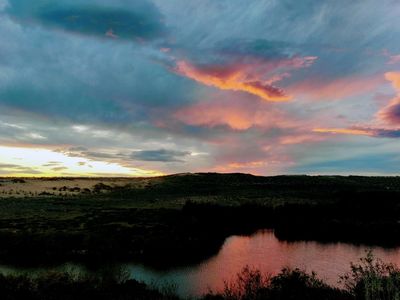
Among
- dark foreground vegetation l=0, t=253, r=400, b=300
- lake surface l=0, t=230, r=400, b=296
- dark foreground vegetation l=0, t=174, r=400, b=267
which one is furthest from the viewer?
dark foreground vegetation l=0, t=174, r=400, b=267

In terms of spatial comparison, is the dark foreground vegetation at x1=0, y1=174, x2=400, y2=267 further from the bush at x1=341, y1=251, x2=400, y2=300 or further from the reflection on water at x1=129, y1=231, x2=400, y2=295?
the bush at x1=341, y1=251, x2=400, y2=300

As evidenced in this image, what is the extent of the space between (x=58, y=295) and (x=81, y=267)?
27.0 m

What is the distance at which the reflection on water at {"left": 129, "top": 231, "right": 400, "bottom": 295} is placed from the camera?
46.4m

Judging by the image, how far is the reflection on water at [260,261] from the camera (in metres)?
46.4

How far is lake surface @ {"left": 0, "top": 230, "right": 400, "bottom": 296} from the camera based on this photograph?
46094 mm

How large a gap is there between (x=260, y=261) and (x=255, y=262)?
56.1 inches

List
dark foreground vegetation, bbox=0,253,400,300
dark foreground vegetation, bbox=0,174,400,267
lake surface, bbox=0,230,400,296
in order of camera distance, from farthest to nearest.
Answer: dark foreground vegetation, bbox=0,174,400,267, lake surface, bbox=0,230,400,296, dark foreground vegetation, bbox=0,253,400,300

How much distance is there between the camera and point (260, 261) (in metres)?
56.9

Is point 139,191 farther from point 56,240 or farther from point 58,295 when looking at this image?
point 58,295

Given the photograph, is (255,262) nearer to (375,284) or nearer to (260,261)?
(260,261)

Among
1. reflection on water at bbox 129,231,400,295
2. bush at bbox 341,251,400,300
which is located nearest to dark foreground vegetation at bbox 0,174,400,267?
reflection on water at bbox 129,231,400,295

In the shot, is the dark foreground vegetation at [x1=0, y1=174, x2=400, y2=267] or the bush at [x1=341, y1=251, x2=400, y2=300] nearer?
the bush at [x1=341, y1=251, x2=400, y2=300]

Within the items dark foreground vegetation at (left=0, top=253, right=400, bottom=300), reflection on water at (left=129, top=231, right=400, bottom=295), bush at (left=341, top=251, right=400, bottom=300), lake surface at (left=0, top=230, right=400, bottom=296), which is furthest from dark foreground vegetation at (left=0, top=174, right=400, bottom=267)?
bush at (left=341, top=251, right=400, bottom=300)

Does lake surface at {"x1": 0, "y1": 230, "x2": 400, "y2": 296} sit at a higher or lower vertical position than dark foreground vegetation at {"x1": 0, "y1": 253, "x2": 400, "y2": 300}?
lower
